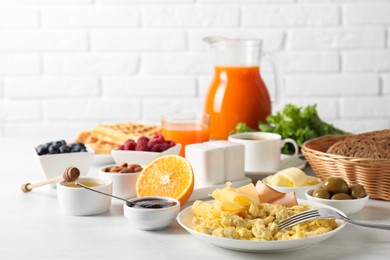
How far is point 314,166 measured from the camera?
169cm

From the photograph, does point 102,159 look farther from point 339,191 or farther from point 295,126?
point 339,191

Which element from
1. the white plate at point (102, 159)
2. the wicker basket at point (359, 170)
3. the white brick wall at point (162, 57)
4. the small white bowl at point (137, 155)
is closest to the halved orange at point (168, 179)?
the small white bowl at point (137, 155)

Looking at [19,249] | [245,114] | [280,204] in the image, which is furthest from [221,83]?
[19,249]

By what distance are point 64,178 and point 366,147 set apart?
71cm

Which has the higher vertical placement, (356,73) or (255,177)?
(356,73)

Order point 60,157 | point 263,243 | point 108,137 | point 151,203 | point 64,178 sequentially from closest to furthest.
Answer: point 263,243
point 151,203
point 64,178
point 60,157
point 108,137

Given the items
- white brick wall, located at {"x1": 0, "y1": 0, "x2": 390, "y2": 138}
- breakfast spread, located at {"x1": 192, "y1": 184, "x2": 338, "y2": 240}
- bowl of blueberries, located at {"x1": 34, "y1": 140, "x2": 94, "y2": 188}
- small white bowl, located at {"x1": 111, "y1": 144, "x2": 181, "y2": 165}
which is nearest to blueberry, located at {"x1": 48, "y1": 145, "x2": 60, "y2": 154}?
bowl of blueberries, located at {"x1": 34, "y1": 140, "x2": 94, "y2": 188}

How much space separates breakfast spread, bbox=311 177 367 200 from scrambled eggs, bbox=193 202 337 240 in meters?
0.14

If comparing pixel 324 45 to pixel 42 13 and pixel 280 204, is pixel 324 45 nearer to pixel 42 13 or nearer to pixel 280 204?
pixel 42 13

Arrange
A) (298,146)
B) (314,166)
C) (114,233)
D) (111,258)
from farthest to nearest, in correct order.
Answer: (298,146), (314,166), (114,233), (111,258)

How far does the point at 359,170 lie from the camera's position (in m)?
1.55

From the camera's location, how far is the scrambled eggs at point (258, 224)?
119cm

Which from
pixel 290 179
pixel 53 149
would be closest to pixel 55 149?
pixel 53 149

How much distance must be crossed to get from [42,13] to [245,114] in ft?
4.38
